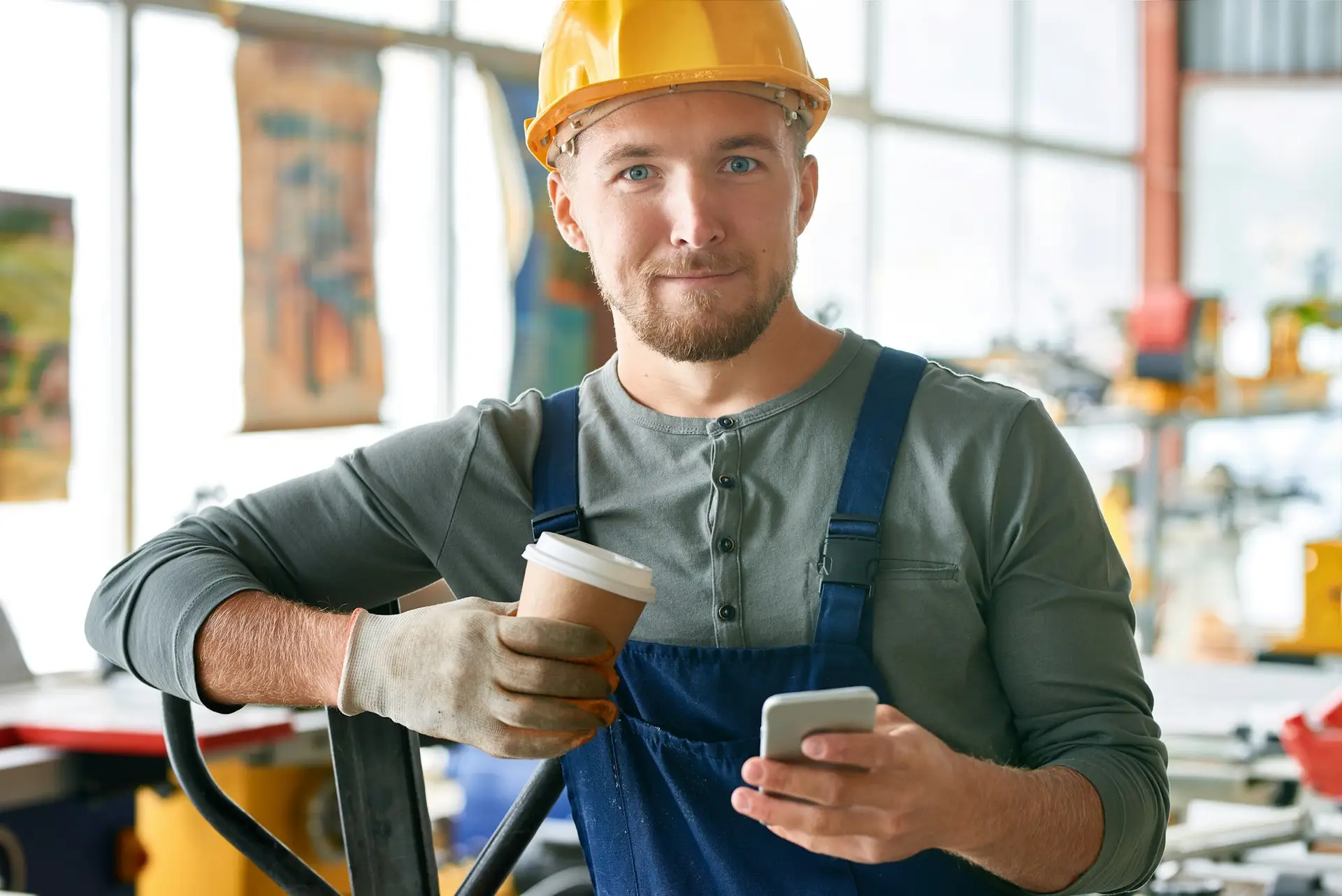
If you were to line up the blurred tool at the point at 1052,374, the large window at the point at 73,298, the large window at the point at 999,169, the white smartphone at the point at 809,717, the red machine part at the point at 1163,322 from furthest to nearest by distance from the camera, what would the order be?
the large window at the point at 999,169 < the blurred tool at the point at 1052,374 < the red machine part at the point at 1163,322 < the large window at the point at 73,298 < the white smartphone at the point at 809,717

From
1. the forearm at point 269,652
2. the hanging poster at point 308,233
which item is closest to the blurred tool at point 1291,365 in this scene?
the hanging poster at point 308,233

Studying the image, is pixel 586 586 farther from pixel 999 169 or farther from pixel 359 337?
pixel 999 169

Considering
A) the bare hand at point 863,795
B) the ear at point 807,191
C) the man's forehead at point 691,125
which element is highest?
the man's forehead at point 691,125

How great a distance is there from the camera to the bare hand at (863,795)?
1043 millimetres

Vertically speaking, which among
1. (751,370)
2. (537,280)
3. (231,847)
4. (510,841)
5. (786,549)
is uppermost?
(537,280)

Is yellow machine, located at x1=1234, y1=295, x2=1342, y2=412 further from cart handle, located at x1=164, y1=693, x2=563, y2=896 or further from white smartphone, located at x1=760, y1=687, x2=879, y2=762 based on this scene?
white smartphone, located at x1=760, y1=687, x2=879, y2=762

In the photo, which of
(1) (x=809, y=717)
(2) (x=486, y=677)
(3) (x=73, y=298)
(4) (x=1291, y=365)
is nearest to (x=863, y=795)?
(1) (x=809, y=717)

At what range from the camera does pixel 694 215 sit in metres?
1.46

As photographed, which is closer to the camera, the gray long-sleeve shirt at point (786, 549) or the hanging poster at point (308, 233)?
the gray long-sleeve shirt at point (786, 549)

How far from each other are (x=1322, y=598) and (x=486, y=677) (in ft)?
8.92

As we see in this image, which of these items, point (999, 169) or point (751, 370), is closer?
point (751, 370)

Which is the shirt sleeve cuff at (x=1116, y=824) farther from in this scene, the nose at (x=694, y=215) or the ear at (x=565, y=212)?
the ear at (x=565, y=212)

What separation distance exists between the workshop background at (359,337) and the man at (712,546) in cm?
70

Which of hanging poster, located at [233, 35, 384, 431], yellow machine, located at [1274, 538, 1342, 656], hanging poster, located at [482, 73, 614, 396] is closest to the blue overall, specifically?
yellow machine, located at [1274, 538, 1342, 656]
